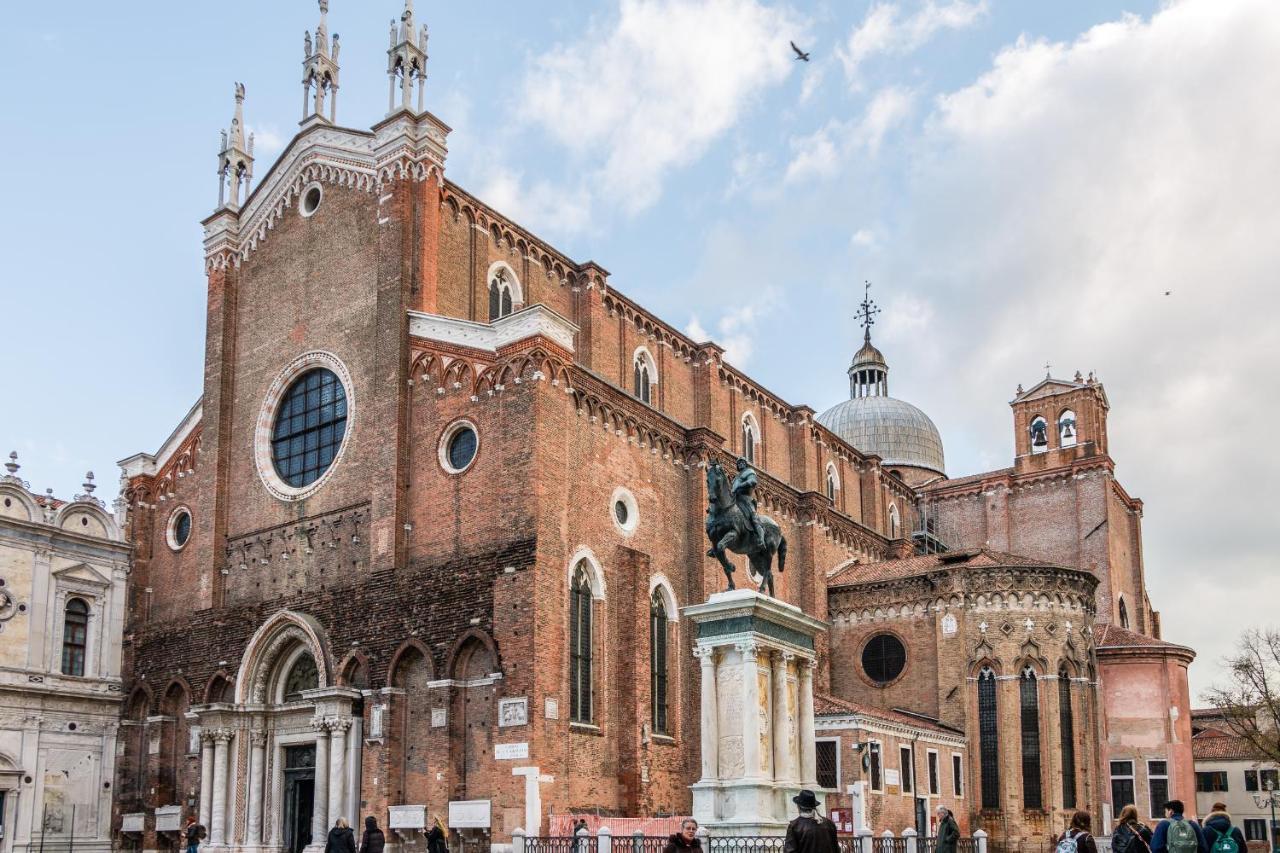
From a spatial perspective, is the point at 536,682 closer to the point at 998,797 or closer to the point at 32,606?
the point at 32,606

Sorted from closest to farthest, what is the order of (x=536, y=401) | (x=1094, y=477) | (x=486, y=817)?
(x=486, y=817)
(x=536, y=401)
(x=1094, y=477)

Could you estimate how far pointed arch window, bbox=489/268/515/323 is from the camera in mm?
31750

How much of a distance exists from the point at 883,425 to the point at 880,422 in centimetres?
23

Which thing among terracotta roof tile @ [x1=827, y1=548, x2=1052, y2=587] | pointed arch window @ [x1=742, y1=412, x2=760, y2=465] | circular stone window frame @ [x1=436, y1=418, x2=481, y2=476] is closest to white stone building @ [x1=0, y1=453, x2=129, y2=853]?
circular stone window frame @ [x1=436, y1=418, x2=481, y2=476]

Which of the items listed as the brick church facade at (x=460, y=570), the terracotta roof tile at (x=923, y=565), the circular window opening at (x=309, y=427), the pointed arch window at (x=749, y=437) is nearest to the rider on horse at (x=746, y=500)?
the brick church facade at (x=460, y=570)

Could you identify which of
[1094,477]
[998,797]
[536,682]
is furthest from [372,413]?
[1094,477]

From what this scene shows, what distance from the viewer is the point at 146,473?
33969mm

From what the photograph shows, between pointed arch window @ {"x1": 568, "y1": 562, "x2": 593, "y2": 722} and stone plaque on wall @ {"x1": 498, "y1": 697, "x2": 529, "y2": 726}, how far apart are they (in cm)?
158

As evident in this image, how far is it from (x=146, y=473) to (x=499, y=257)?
10623 mm

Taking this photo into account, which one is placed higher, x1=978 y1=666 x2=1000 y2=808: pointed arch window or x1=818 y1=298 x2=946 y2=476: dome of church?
x1=818 y1=298 x2=946 y2=476: dome of church

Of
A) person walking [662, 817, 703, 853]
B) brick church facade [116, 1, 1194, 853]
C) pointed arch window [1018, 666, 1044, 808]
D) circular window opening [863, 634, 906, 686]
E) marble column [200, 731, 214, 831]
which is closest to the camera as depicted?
person walking [662, 817, 703, 853]

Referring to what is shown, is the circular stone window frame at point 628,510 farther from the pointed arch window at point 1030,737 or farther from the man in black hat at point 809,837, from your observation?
the man in black hat at point 809,837

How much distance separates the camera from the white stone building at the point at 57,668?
29734 millimetres

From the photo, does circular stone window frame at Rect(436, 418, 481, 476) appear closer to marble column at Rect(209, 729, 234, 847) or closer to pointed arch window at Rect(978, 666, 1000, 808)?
marble column at Rect(209, 729, 234, 847)
